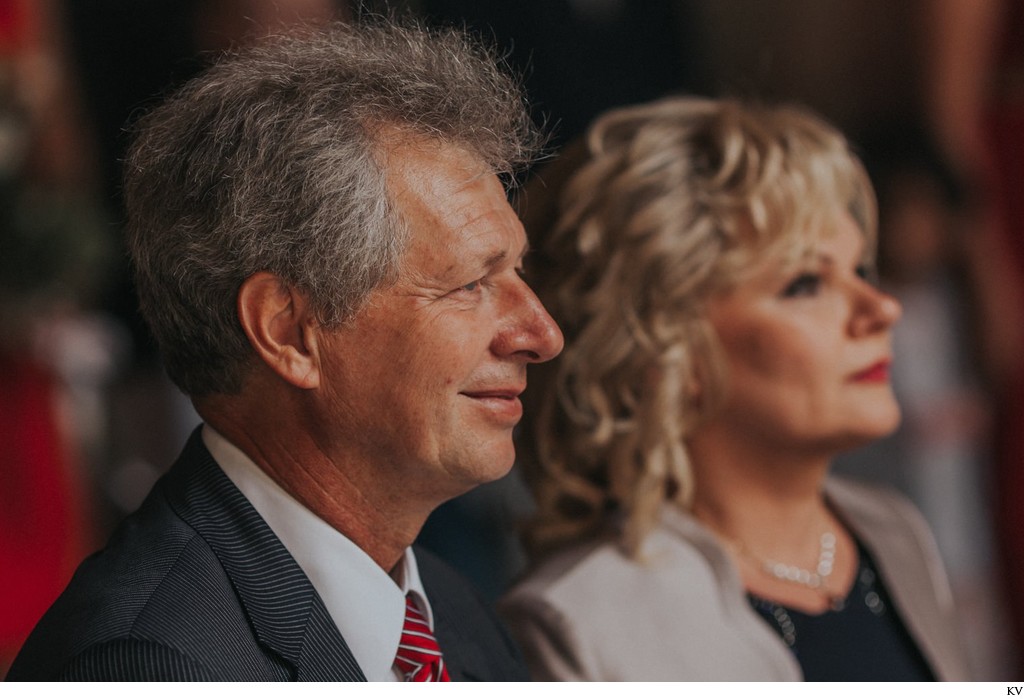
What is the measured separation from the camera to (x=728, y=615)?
4.41 ft

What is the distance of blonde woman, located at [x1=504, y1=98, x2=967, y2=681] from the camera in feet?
4.30

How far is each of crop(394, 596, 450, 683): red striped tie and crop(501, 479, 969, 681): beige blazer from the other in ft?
0.78

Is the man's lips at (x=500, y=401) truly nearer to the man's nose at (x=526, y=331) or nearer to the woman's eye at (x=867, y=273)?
the man's nose at (x=526, y=331)

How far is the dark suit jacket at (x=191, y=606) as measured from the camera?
0.84 m

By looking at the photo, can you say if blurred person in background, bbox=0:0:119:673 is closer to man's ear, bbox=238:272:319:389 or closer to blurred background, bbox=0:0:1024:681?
blurred background, bbox=0:0:1024:681

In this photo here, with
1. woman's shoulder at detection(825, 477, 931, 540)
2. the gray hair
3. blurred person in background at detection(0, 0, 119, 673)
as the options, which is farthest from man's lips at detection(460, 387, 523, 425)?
blurred person in background at detection(0, 0, 119, 673)

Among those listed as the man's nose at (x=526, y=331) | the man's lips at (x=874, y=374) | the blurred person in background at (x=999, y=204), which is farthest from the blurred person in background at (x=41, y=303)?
the blurred person in background at (x=999, y=204)

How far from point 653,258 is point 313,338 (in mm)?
533

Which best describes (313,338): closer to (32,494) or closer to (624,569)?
(624,569)

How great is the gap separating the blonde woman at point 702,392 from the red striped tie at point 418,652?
0.25 metres

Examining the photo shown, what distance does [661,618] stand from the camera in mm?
1321

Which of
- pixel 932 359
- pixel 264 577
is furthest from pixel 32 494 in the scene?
pixel 932 359

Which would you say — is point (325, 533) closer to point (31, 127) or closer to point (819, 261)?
point (819, 261)

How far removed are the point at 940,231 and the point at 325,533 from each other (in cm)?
253
